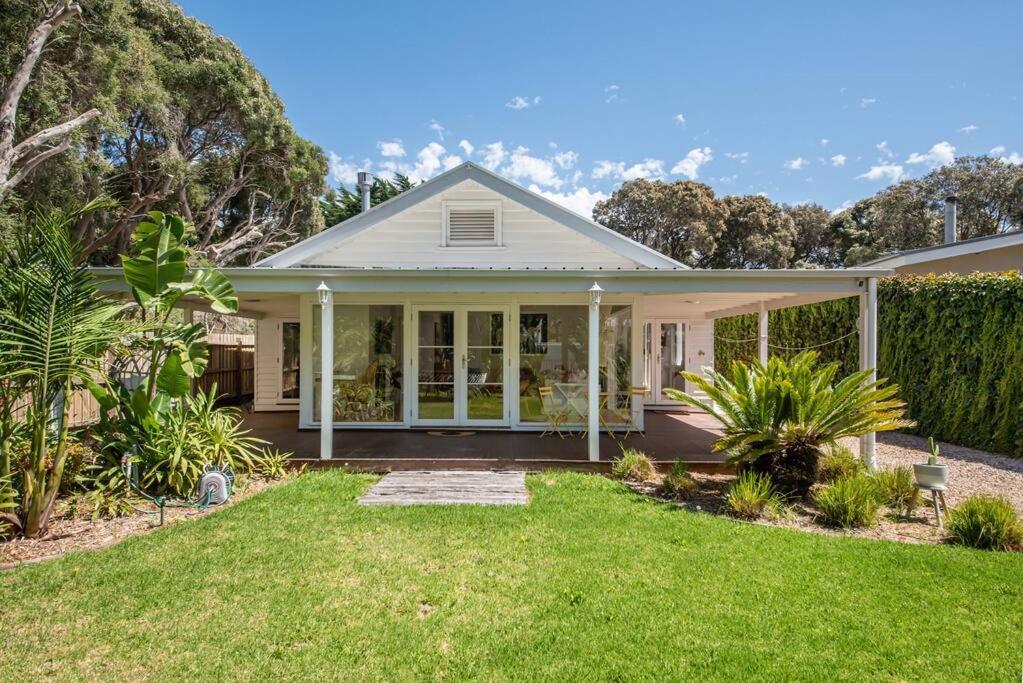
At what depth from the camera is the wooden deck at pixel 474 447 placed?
7.54 meters

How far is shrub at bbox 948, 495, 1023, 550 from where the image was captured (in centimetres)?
474

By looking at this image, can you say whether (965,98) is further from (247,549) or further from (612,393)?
(247,549)

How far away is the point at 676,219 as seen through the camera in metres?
33.3

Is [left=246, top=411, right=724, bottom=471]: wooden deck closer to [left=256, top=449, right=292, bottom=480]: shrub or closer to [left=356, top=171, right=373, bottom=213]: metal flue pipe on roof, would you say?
[left=256, top=449, right=292, bottom=480]: shrub

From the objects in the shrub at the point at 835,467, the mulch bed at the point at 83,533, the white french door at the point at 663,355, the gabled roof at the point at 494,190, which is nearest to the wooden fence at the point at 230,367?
the gabled roof at the point at 494,190

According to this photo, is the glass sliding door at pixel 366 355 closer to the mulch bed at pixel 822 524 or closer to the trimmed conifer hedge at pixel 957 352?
the mulch bed at pixel 822 524

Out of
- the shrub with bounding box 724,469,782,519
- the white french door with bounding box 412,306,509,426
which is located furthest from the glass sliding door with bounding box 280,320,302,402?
the shrub with bounding box 724,469,782,519

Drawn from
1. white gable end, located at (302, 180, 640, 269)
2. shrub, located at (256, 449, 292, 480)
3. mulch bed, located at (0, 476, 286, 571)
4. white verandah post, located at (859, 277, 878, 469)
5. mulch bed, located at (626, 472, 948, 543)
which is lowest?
mulch bed, located at (0, 476, 286, 571)

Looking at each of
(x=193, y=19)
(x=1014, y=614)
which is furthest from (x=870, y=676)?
(x=193, y=19)

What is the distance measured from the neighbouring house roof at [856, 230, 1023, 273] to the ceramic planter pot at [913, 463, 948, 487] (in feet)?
22.3

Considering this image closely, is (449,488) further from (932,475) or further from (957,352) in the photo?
(957,352)

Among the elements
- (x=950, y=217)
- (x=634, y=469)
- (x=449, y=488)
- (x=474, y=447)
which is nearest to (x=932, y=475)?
(x=634, y=469)

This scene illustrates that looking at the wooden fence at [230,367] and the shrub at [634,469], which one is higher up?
the wooden fence at [230,367]

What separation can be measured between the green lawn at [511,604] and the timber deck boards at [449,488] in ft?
2.16
